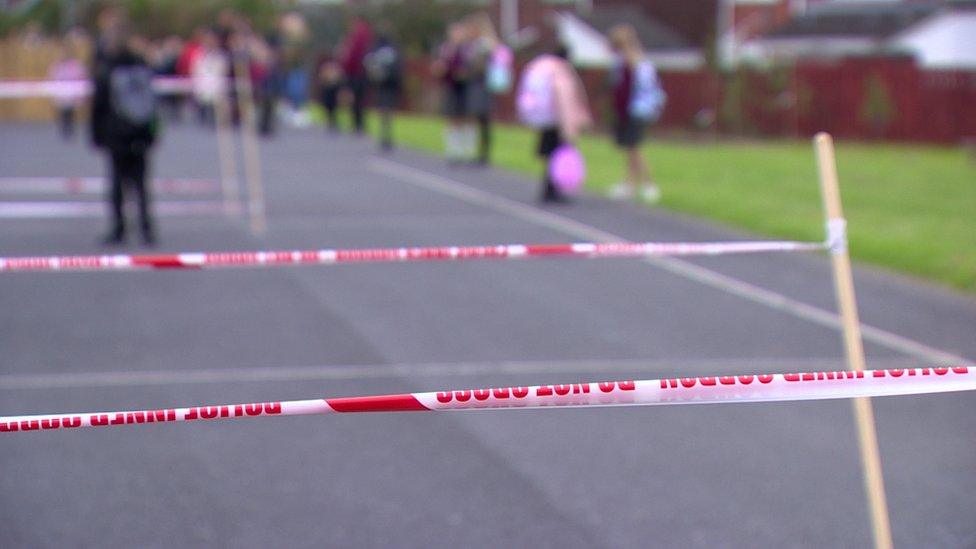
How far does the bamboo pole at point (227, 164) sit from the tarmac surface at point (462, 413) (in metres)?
A: 2.77

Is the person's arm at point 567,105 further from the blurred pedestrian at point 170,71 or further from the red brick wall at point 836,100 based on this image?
the blurred pedestrian at point 170,71

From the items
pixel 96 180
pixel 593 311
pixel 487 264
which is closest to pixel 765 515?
pixel 593 311

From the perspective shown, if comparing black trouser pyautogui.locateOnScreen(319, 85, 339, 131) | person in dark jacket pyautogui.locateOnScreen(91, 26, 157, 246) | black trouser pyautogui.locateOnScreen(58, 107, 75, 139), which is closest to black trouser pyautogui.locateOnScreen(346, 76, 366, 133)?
black trouser pyautogui.locateOnScreen(319, 85, 339, 131)

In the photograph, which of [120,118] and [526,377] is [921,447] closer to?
[526,377]

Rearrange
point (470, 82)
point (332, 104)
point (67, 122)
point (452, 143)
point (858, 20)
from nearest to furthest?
point (470, 82)
point (452, 143)
point (67, 122)
point (332, 104)
point (858, 20)

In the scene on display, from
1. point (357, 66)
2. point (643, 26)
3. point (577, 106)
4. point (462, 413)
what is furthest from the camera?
point (643, 26)

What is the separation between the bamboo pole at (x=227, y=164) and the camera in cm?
1686

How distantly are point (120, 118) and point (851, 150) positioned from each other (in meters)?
18.9

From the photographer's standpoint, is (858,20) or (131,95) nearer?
(131,95)

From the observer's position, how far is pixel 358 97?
27.9m

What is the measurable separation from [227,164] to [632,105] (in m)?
7.26

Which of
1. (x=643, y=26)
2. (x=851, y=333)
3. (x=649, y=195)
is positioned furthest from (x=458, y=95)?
(x=643, y=26)

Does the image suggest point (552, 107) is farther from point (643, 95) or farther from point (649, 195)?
point (649, 195)

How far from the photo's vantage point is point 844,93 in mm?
31484
